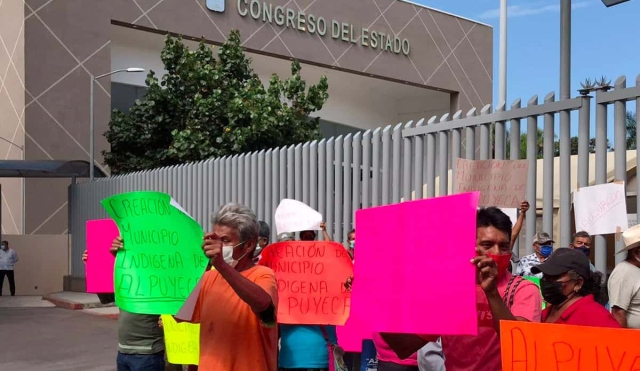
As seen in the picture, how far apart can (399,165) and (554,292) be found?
5061 millimetres

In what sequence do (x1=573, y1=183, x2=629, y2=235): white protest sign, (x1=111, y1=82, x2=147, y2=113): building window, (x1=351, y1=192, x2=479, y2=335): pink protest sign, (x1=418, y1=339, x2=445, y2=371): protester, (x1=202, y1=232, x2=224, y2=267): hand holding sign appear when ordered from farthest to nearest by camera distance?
(x1=111, y1=82, x2=147, y2=113): building window, (x1=573, y1=183, x2=629, y2=235): white protest sign, (x1=418, y1=339, x2=445, y2=371): protester, (x1=202, y1=232, x2=224, y2=267): hand holding sign, (x1=351, y1=192, x2=479, y2=335): pink protest sign

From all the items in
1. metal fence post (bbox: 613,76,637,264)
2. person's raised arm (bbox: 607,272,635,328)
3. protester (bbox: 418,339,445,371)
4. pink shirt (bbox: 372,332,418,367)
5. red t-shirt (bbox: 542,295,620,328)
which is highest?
metal fence post (bbox: 613,76,637,264)

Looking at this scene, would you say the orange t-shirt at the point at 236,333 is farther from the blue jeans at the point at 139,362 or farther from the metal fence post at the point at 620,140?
the metal fence post at the point at 620,140

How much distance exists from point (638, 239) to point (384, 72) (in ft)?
99.5

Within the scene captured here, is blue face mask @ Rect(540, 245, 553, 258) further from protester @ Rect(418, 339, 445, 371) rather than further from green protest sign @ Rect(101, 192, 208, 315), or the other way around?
green protest sign @ Rect(101, 192, 208, 315)

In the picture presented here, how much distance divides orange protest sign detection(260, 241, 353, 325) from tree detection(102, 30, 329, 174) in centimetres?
1415

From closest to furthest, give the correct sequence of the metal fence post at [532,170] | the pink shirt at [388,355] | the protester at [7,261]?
1. the pink shirt at [388,355]
2. the metal fence post at [532,170]
3. the protester at [7,261]

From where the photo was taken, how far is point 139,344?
5.09 meters

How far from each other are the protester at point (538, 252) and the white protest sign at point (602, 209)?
55 cm

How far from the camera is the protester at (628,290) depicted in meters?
4.96

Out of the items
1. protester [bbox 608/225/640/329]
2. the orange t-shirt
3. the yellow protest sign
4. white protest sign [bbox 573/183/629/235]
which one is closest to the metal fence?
white protest sign [bbox 573/183/629/235]

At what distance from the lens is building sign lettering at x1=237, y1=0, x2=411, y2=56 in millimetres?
30672

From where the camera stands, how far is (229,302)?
12.6 ft

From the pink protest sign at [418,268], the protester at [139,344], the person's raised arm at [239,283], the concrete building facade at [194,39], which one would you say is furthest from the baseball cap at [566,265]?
the concrete building facade at [194,39]
